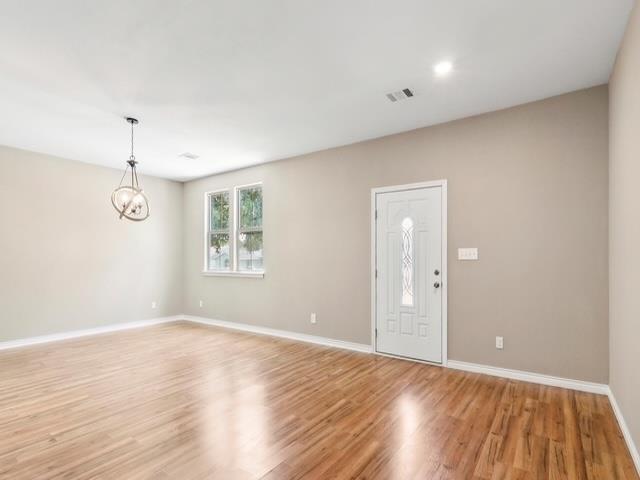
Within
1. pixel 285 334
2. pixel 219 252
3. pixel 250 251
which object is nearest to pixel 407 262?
pixel 285 334

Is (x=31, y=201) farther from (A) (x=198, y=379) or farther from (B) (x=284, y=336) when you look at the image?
(B) (x=284, y=336)

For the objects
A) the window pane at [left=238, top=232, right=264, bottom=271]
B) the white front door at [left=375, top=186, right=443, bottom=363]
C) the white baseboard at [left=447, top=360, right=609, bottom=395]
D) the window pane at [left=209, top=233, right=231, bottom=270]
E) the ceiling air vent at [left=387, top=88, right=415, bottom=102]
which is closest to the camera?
the white baseboard at [left=447, top=360, right=609, bottom=395]

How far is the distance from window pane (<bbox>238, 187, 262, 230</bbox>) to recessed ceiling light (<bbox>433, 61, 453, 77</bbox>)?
3.73 m

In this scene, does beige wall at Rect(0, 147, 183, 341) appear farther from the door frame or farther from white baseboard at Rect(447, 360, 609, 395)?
Result: white baseboard at Rect(447, 360, 609, 395)

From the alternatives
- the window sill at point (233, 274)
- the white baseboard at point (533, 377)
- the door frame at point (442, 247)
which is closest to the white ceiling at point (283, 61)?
the door frame at point (442, 247)

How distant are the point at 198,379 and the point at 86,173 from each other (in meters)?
4.24

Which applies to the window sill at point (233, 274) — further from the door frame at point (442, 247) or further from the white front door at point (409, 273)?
the white front door at point (409, 273)

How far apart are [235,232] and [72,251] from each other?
2.58 meters

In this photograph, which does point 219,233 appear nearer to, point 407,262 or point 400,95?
point 407,262

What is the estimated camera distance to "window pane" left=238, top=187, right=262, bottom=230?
6074 mm

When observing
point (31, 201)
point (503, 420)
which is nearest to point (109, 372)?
point (31, 201)

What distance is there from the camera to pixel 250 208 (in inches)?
244

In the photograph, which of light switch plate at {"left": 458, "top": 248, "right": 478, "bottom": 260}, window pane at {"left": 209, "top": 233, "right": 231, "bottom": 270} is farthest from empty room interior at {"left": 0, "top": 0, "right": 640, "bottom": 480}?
window pane at {"left": 209, "top": 233, "right": 231, "bottom": 270}

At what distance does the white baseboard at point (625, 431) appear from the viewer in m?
2.09
